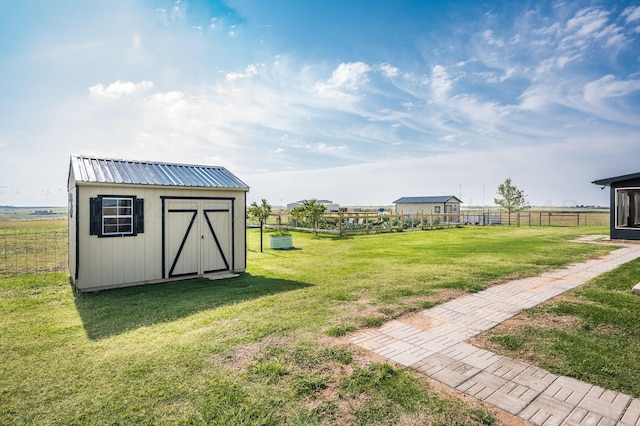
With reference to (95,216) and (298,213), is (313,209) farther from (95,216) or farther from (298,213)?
(95,216)

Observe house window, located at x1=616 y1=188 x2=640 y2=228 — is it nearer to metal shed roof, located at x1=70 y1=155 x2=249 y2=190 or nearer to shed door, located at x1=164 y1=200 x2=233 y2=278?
metal shed roof, located at x1=70 y1=155 x2=249 y2=190

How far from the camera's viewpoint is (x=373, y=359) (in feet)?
12.1

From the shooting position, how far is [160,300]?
253 inches

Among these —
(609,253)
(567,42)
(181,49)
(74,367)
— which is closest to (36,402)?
(74,367)

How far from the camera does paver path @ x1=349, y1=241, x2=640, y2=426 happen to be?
2.71m

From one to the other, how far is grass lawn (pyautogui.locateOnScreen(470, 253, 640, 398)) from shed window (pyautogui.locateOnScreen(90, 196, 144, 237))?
24.2 feet

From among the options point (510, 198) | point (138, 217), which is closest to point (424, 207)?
point (510, 198)

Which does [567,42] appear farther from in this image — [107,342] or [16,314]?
[16,314]

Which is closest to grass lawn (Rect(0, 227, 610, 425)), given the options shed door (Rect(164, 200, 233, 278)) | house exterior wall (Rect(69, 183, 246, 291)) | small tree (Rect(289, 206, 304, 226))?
house exterior wall (Rect(69, 183, 246, 291))

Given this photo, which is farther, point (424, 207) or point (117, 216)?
point (424, 207)

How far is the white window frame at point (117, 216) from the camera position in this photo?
290 inches

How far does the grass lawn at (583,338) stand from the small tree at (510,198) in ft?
115

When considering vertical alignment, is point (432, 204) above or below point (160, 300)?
above

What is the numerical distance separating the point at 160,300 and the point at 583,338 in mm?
6836
